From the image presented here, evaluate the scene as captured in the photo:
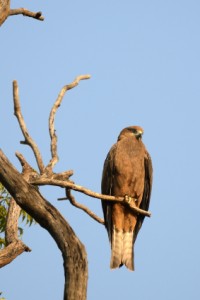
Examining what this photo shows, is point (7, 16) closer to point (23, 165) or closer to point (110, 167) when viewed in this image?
point (23, 165)

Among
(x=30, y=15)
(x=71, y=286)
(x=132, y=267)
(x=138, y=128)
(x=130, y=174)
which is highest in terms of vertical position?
(x=30, y=15)

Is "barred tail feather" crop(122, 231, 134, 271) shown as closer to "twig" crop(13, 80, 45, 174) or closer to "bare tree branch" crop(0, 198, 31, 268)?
"bare tree branch" crop(0, 198, 31, 268)

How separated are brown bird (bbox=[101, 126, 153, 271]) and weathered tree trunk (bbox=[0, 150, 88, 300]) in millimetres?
2144

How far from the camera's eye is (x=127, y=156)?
22.8 feet

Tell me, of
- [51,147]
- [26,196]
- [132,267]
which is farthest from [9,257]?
[132,267]

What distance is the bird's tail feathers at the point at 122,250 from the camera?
20.2 ft

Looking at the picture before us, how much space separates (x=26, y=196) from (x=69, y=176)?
0.56m

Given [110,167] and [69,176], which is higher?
[110,167]

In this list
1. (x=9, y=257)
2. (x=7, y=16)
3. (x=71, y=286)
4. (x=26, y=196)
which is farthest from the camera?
(x=7, y=16)

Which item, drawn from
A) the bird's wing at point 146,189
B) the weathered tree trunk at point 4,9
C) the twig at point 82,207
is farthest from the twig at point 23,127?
the bird's wing at point 146,189

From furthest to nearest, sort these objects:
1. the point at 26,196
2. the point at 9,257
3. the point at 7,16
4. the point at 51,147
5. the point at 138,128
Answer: the point at 138,128, the point at 7,16, the point at 51,147, the point at 9,257, the point at 26,196

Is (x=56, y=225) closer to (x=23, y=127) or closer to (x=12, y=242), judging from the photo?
(x=12, y=242)

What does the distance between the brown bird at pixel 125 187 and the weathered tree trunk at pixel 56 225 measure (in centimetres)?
214

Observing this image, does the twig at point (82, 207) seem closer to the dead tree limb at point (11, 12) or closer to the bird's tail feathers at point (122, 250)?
the bird's tail feathers at point (122, 250)
